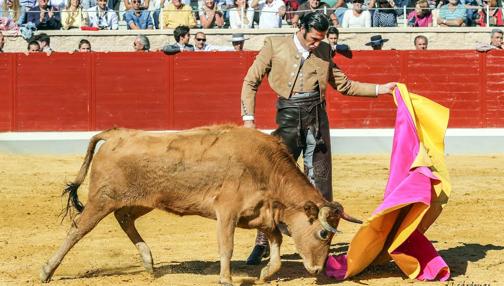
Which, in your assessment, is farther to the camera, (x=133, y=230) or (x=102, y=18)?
(x=102, y=18)

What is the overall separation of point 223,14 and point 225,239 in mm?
8127

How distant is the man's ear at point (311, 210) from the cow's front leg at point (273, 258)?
25 cm

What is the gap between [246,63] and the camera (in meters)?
12.4

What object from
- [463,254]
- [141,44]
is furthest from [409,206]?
[141,44]

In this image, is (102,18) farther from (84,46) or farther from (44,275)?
(44,275)

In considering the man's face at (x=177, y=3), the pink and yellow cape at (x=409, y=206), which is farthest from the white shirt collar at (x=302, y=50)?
the man's face at (x=177, y=3)

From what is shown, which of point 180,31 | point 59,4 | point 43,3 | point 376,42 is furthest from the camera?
point 59,4

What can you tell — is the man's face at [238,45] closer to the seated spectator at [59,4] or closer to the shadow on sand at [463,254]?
the seated spectator at [59,4]

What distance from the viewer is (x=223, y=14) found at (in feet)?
43.4

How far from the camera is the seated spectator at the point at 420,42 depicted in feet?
41.0

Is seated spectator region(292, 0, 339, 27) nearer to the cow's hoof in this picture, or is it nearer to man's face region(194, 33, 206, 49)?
man's face region(194, 33, 206, 49)

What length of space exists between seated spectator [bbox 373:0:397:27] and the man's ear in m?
7.96

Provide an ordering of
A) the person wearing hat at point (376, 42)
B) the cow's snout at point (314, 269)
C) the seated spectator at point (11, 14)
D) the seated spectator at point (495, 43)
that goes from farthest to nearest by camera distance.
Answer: the seated spectator at point (11, 14) → the person wearing hat at point (376, 42) → the seated spectator at point (495, 43) → the cow's snout at point (314, 269)

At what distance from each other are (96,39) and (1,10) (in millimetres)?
1315
